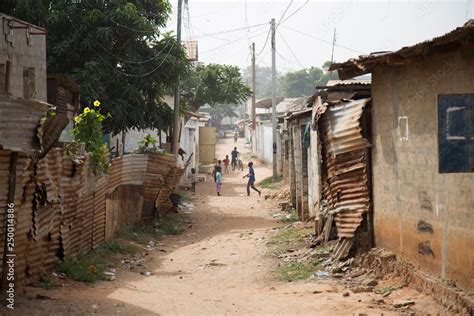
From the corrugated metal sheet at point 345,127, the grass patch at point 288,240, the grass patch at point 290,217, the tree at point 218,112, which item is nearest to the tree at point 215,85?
the grass patch at point 290,217

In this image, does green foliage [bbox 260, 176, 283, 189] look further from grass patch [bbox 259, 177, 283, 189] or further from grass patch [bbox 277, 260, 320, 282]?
grass patch [bbox 277, 260, 320, 282]

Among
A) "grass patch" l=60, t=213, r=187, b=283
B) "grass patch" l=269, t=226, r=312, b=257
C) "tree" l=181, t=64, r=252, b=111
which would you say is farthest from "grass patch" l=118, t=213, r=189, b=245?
"tree" l=181, t=64, r=252, b=111

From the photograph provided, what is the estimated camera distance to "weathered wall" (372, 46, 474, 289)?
7.33m

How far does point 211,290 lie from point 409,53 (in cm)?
523

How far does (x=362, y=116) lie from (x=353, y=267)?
2.64 m

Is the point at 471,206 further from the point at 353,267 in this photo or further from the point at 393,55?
the point at 353,267

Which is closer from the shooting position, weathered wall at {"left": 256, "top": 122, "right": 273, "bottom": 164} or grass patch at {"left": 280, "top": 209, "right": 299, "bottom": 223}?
grass patch at {"left": 280, "top": 209, "right": 299, "bottom": 223}

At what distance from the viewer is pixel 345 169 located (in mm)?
10898

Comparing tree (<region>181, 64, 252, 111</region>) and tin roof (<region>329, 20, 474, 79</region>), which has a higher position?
tree (<region>181, 64, 252, 111</region>)

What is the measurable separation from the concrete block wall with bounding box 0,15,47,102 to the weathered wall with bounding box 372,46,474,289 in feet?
28.8

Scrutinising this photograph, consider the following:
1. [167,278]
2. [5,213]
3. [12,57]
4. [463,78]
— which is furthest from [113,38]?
[463,78]

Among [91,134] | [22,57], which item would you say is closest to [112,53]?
[22,57]

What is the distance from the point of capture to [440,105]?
6.48 m

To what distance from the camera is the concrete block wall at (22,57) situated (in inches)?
541
